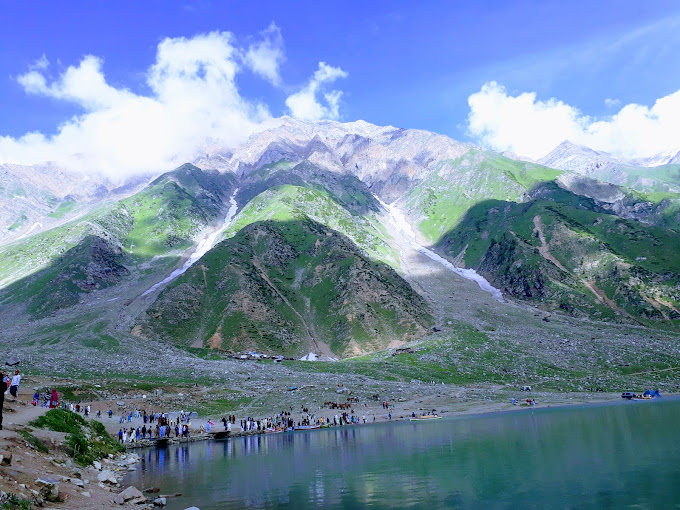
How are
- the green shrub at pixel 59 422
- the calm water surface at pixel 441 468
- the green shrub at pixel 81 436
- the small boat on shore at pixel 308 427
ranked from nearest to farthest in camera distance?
the calm water surface at pixel 441 468, the green shrub at pixel 81 436, the green shrub at pixel 59 422, the small boat on shore at pixel 308 427

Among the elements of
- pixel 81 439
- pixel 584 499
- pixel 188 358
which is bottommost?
pixel 584 499

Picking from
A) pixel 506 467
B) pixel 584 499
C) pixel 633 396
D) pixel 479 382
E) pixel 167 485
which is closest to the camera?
pixel 584 499

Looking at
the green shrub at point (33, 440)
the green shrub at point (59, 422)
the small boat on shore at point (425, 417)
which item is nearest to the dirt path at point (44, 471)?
the green shrub at point (33, 440)

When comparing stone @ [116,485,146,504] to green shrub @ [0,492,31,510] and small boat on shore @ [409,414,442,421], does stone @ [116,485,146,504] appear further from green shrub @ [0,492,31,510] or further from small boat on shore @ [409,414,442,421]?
small boat on shore @ [409,414,442,421]

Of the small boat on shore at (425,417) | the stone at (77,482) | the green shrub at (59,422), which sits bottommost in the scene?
the small boat on shore at (425,417)

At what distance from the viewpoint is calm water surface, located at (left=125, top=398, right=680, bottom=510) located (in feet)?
117

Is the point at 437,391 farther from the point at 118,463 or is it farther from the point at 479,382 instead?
the point at 118,463

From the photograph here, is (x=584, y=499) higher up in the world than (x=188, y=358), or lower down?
lower down

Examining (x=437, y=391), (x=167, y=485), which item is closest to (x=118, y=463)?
(x=167, y=485)

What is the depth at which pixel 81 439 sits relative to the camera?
46625 mm

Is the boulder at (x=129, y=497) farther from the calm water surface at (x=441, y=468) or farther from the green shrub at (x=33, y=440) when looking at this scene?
the green shrub at (x=33, y=440)

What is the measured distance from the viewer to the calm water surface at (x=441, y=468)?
3578cm

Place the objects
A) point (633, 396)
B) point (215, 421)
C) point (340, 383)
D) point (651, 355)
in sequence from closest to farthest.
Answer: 1. point (215, 421)
2. point (633, 396)
3. point (340, 383)
4. point (651, 355)

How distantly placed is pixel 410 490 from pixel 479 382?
111 m
